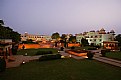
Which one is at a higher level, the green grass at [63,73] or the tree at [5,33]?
the tree at [5,33]

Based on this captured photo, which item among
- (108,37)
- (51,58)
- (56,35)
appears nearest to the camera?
(51,58)

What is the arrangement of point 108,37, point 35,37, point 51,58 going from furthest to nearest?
1. point 35,37
2. point 108,37
3. point 51,58

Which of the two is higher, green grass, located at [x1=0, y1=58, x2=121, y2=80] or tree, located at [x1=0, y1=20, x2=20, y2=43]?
tree, located at [x1=0, y1=20, x2=20, y2=43]

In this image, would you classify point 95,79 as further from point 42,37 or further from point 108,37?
point 42,37

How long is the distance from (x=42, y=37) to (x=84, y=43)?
97025 millimetres

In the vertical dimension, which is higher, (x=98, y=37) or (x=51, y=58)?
(x=98, y=37)

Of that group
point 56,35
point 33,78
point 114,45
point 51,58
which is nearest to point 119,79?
point 33,78

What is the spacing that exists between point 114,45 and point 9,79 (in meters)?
42.3

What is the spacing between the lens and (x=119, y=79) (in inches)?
495

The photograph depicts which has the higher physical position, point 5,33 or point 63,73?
point 5,33

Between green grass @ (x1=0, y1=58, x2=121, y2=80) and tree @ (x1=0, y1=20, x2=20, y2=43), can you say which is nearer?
green grass @ (x1=0, y1=58, x2=121, y2=80)

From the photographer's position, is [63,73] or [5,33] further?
[5,33]

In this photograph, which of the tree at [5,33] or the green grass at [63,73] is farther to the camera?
the tree at [5,33]

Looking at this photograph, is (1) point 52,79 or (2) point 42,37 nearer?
(1) point 52,79
